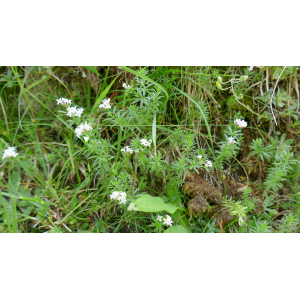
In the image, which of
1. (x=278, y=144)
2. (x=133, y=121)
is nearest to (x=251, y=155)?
(x=278, y=144)

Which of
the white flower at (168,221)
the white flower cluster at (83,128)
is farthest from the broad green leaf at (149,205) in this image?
the white flower cluster at (83,128)

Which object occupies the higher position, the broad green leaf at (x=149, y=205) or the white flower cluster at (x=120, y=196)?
the white flower cluster at (x=120, y=196)

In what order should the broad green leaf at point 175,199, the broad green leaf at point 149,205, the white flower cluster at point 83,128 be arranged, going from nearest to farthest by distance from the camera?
the broad green leaf at point 149,205 → the white flower cluster at point 83,128 → the broad green leaf at point 175,199

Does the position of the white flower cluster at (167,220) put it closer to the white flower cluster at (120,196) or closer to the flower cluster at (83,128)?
the white flower cluster at (120,196)

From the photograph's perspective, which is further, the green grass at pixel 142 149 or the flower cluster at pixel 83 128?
the green grass at pixel 142 149

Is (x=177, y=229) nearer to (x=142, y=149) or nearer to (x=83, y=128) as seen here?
(x=142, y=149)

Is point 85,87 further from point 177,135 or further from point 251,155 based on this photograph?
point 251,155

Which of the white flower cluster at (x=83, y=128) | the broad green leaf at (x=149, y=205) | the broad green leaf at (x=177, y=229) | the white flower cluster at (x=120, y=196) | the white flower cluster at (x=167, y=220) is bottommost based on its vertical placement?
the broad green leaf at (x=177, y=229)

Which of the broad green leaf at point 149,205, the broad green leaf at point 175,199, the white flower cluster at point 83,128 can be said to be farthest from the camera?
the broad green leaf at point 175,199

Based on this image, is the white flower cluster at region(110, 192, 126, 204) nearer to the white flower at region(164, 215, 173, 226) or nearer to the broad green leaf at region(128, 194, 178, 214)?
the broad green leaf at region(128, 194, 178, 214)
